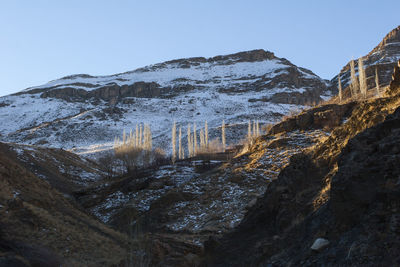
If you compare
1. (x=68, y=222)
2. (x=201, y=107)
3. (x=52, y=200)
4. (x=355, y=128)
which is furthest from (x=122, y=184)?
(x=201, y=107)

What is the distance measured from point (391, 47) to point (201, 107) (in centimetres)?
6102

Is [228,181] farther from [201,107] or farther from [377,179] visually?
[201,107]

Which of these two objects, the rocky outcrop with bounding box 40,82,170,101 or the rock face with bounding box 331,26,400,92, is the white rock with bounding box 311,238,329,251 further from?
the rocky outcrop with bounding box 40,82,170,101

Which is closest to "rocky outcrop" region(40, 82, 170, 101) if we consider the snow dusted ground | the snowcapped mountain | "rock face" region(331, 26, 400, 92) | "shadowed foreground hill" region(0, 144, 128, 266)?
the snowcapped mountain

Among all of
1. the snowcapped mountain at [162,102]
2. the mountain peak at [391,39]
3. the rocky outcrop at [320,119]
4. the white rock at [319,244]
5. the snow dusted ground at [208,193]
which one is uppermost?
the mountain peak at [391,39]

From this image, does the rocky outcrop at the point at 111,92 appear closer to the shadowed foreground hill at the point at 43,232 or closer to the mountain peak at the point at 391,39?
the mountain peak at the point at 391,39

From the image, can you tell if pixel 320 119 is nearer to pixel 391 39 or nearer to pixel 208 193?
pixel 208 193

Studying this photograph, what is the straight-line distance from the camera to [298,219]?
7492 millimetres

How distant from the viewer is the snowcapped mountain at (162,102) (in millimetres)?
82625

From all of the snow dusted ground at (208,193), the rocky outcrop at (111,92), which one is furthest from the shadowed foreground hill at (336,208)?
the rocky outcrop at (111,92)

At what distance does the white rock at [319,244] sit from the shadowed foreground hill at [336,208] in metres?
0.04

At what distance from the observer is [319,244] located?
17.8 ft

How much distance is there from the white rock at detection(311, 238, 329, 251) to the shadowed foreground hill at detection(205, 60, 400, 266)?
0.13 feet

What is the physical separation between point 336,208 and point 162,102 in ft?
354
